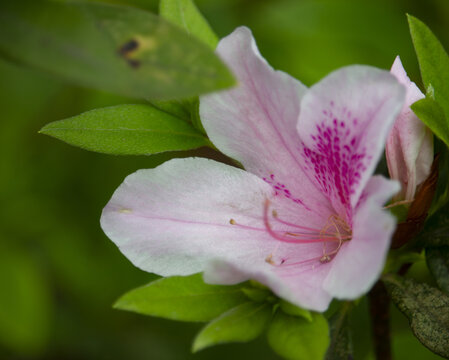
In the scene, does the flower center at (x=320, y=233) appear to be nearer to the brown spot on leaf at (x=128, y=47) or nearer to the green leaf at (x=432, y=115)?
the green leaf at (x=432, y=115)

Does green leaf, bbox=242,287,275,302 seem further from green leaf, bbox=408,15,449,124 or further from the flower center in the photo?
green leaf, bbox=408,15,449,124

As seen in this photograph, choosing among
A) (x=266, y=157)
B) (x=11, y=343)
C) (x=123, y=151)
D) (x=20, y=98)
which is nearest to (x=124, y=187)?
(x=123, y=151)

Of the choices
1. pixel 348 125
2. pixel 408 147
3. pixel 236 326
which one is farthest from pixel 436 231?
pixel 236 326

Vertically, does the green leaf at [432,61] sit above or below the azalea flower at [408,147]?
above

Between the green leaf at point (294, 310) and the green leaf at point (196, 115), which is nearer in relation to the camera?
the green leaf at point (294, 310)

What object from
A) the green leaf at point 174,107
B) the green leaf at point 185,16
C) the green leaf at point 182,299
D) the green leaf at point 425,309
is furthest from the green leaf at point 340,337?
the green leaf at point 185,16

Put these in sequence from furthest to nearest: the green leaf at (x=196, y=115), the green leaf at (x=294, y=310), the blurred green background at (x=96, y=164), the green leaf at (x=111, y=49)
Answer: the blurred green background at (x=96, y=164) → the green leaf at (x=196, y=115) → the green leaf at (x=294, y=310) → the green leaf at (x=111, y=49)

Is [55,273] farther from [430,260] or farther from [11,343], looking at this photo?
[430,260]
